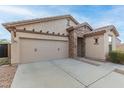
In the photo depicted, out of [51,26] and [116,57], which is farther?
[51,26]

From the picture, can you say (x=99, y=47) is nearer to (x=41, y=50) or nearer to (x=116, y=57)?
(x=116, y=57)

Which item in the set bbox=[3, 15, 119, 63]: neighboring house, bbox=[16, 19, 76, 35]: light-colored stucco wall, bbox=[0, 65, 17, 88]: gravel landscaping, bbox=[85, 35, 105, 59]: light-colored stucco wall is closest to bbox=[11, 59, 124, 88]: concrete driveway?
bbox=[0, 65, 17, 88]: gravel landscaping

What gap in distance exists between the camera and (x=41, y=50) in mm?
9305

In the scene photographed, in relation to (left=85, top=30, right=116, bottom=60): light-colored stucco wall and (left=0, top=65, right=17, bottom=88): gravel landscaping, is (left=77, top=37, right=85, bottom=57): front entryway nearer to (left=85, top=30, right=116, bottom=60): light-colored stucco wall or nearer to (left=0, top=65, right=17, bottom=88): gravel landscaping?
(left=85, top=30, right=116, bottom=60): light-colored stucco wall

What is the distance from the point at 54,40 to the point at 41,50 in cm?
196

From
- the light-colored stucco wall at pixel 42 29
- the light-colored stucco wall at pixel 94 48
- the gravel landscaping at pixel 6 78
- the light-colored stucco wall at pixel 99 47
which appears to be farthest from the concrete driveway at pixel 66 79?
the light-colored stucco wall at pixel 94 48

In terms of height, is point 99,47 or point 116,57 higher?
point 99,47

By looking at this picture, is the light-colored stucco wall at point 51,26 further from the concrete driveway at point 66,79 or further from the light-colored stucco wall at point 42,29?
the concrete driveway at point 66,79

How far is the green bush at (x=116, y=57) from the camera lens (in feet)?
27.0

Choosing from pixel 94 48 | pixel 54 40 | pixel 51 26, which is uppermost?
pixel 51 26

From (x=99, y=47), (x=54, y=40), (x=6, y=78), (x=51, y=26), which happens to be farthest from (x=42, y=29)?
(x=99, y=47)

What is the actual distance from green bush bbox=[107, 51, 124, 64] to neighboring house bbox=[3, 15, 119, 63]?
614 mm

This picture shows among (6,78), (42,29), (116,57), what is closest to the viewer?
(6,78)
